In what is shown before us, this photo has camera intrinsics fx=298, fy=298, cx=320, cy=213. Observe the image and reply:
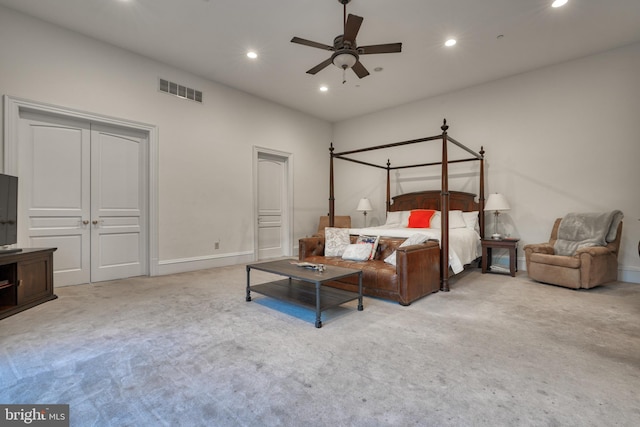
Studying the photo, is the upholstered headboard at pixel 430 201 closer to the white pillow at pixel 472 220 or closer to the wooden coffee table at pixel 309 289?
the white pillow at pixel 472 220

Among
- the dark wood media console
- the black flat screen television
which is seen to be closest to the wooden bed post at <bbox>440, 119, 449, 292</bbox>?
the dark wood media console

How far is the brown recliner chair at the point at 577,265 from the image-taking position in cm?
371

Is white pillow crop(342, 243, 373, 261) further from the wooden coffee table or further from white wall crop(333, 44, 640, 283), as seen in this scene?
white wall crop(333, 44, 640, 283)

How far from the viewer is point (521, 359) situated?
200 centimetres

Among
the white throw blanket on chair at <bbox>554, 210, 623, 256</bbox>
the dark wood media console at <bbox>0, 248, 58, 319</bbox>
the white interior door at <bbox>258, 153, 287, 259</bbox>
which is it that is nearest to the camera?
the dark wood media console at <bbox>0, 248, 58, 319</bbox>

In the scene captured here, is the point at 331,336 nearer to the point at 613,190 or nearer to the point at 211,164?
the point at 211,164

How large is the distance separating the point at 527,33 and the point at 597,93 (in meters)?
1.64

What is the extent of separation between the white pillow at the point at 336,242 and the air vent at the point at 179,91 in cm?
323

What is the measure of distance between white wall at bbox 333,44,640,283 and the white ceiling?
1.02 ft

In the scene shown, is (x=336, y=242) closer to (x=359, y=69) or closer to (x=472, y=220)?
(x=359, y=69)

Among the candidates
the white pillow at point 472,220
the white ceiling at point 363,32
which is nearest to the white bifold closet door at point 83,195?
the white ceiling at point 363,32

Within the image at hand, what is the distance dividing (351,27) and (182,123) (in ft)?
10.9

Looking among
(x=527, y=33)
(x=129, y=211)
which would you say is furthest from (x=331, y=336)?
(x=527, y=33)

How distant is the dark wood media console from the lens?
2.84 metres
